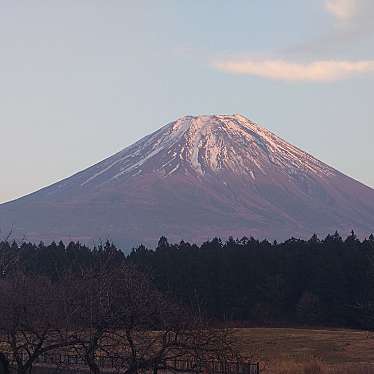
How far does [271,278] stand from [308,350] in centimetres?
2749

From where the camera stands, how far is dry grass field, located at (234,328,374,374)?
25.3 m

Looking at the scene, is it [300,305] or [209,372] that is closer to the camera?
[209,372]

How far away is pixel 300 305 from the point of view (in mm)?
60719

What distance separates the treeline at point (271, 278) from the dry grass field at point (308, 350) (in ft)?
43.0

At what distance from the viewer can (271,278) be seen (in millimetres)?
64125

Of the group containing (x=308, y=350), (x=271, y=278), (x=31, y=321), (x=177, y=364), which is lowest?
(x=308, y=350)

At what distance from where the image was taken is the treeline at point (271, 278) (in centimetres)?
6008

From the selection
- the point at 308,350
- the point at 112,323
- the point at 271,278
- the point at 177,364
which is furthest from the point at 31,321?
the point at 271,278

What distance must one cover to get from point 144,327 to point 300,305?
47.1m

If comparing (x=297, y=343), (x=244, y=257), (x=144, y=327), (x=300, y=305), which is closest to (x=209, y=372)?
(x=144, y=327)

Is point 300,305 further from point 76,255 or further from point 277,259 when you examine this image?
point 76,255

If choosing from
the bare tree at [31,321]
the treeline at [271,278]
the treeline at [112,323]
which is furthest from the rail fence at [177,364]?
the treeline at [271,278]

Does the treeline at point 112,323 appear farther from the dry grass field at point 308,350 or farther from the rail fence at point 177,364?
the dry grass field at point 308,350

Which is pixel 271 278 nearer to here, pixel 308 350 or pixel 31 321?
pixel 308 350
